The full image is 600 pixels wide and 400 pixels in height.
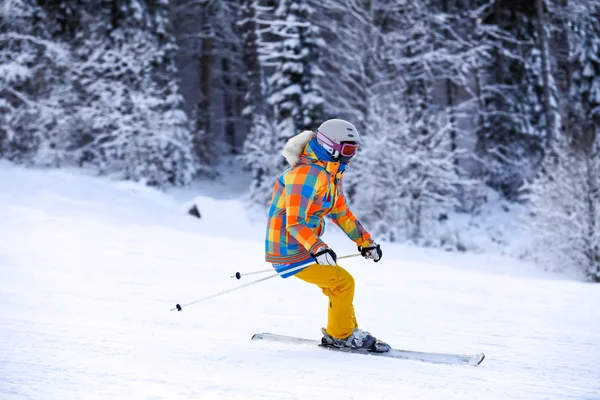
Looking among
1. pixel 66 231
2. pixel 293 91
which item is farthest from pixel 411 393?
pixel 293 91

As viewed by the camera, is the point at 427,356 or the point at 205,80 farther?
the point at 205,80

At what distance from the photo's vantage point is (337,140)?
424 centimetres

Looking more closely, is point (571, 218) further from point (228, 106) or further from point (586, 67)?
point (228, 106)

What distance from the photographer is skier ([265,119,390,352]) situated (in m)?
4.14

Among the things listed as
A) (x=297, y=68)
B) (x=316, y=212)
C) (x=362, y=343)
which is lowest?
(x=362, y=343)

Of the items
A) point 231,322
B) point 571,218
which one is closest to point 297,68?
point 571,218

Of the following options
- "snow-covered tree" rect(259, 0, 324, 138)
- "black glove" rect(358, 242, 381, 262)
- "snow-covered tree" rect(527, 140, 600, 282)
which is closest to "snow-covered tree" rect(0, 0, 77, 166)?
"snow-covered tree" rect(259, 0, 324, 138)

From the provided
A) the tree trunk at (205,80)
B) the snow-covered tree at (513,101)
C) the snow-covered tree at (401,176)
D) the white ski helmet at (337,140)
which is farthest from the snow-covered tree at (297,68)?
the white ski helmet at (337,140)

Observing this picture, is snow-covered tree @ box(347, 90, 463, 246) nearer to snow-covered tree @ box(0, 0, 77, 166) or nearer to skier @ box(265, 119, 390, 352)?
snow-covered tree @ box(0, 0, 77, 166)

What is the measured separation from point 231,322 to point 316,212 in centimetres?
176

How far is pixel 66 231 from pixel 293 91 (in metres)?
9.13

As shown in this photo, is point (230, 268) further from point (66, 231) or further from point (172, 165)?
point (172, 165)

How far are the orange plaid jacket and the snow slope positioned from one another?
0.71 m

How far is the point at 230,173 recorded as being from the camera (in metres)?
28.4
